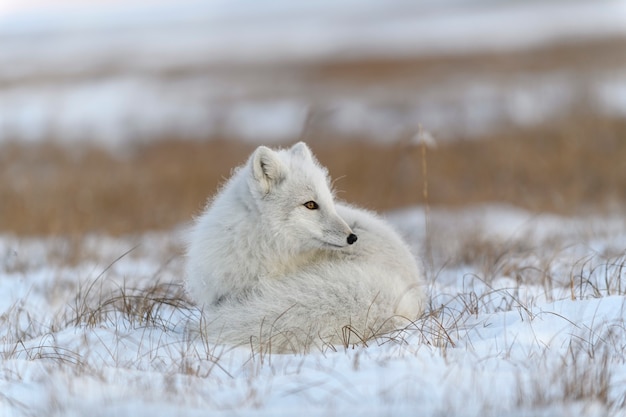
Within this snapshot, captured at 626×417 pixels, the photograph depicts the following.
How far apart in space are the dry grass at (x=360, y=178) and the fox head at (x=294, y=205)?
14.1ft

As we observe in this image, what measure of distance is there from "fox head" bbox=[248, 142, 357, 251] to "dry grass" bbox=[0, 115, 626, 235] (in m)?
4.29

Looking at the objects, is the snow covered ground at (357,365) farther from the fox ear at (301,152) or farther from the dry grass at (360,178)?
the dry grass at (360,178)

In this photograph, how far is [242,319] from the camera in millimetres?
3459

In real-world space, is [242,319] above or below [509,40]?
below

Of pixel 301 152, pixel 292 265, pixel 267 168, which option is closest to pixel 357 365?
pixel 292 265

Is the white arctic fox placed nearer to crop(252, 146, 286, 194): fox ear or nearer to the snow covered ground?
crop(252, 146, 286, 194): fox ear

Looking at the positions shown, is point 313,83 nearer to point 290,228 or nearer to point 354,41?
point 354,41

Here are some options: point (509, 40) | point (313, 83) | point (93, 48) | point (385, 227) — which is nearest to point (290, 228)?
point (385, 227)

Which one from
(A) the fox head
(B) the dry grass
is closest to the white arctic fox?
(A) the fox head

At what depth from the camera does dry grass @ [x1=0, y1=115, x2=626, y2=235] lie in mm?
9195

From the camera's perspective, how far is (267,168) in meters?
4.03

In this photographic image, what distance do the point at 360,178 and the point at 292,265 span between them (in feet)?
22.4

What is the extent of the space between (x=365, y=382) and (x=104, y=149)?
11159 mm

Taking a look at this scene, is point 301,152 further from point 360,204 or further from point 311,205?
point 360,204
